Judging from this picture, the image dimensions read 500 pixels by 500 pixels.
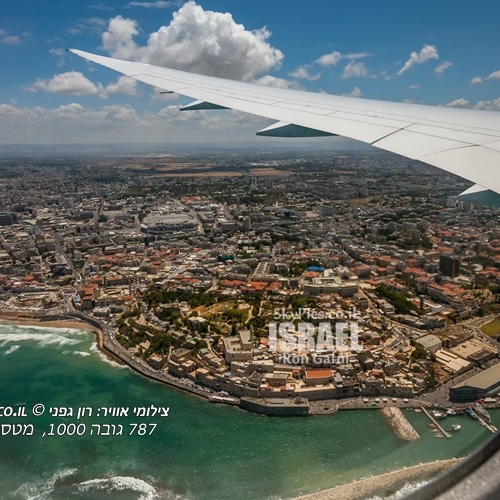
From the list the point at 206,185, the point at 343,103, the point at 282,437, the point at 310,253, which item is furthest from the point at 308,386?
the point at 206,185

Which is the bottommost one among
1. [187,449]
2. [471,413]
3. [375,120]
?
[187,449]

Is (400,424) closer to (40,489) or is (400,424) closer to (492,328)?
(492,328)

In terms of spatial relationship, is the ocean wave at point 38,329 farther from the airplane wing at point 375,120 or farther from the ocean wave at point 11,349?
the airplane wing at point 375,120

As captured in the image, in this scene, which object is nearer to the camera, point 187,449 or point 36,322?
point 187,449

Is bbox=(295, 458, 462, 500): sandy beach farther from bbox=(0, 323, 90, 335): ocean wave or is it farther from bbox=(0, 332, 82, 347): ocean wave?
bbox=(0, 323, 90, 335): ocean wave

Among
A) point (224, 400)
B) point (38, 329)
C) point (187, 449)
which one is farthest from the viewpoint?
point (38, 329)

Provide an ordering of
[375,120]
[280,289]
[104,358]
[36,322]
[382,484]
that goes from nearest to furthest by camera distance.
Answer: [375,120] → [382,484] → [104,358] → [36,322] → [280,289]

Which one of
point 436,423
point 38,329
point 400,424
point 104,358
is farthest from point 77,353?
point 436,423
